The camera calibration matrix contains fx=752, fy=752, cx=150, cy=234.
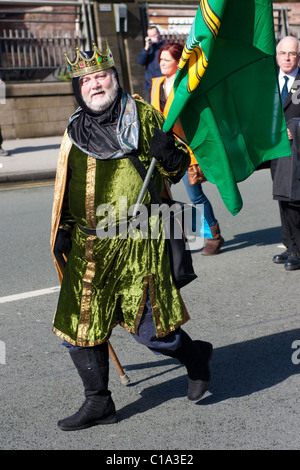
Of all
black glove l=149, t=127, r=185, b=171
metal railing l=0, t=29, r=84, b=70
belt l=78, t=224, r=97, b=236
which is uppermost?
metal railing l=0, t=29, r=84, b=70

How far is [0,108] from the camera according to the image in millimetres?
15852

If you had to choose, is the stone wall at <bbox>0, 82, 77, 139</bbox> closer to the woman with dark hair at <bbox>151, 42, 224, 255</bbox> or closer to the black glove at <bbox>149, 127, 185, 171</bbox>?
the woman with dark hair at <bbox>151, 42, 224, 255</bbox>

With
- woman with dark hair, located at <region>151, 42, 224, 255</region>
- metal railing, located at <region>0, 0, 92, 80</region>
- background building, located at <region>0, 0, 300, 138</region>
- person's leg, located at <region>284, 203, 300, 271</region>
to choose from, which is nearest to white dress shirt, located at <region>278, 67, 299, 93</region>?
woman with dark hair, located at <region>151, 42, 224, 255</region>

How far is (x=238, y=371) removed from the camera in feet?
14.1

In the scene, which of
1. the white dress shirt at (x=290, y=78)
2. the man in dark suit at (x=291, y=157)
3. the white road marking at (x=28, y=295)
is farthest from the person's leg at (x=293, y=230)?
the white road marking at (x=28, y=295)

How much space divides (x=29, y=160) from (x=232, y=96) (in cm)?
982

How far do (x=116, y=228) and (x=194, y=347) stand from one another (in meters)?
0.74

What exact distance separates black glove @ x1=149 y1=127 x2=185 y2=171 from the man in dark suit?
2.92 m

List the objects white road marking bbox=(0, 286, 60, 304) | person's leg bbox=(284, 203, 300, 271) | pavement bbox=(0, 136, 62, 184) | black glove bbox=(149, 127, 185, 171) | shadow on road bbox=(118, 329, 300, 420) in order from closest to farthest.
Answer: black glove bbox=(149, 127, 185, 171)
shadow on road bbox=(118, 329, 300, 420)
white road marking bbox=(0, 286, 60, 304)
person's leg bbox=(284, 203, 300, 271)
pavement bbox=(0, 136, 62, 184)

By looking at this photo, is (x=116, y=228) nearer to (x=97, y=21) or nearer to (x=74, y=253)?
(x=74, y=253)

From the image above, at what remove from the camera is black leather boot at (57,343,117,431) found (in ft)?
11.9

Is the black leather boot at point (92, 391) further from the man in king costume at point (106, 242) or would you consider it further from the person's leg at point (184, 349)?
the person's leg at point (184, 349)
